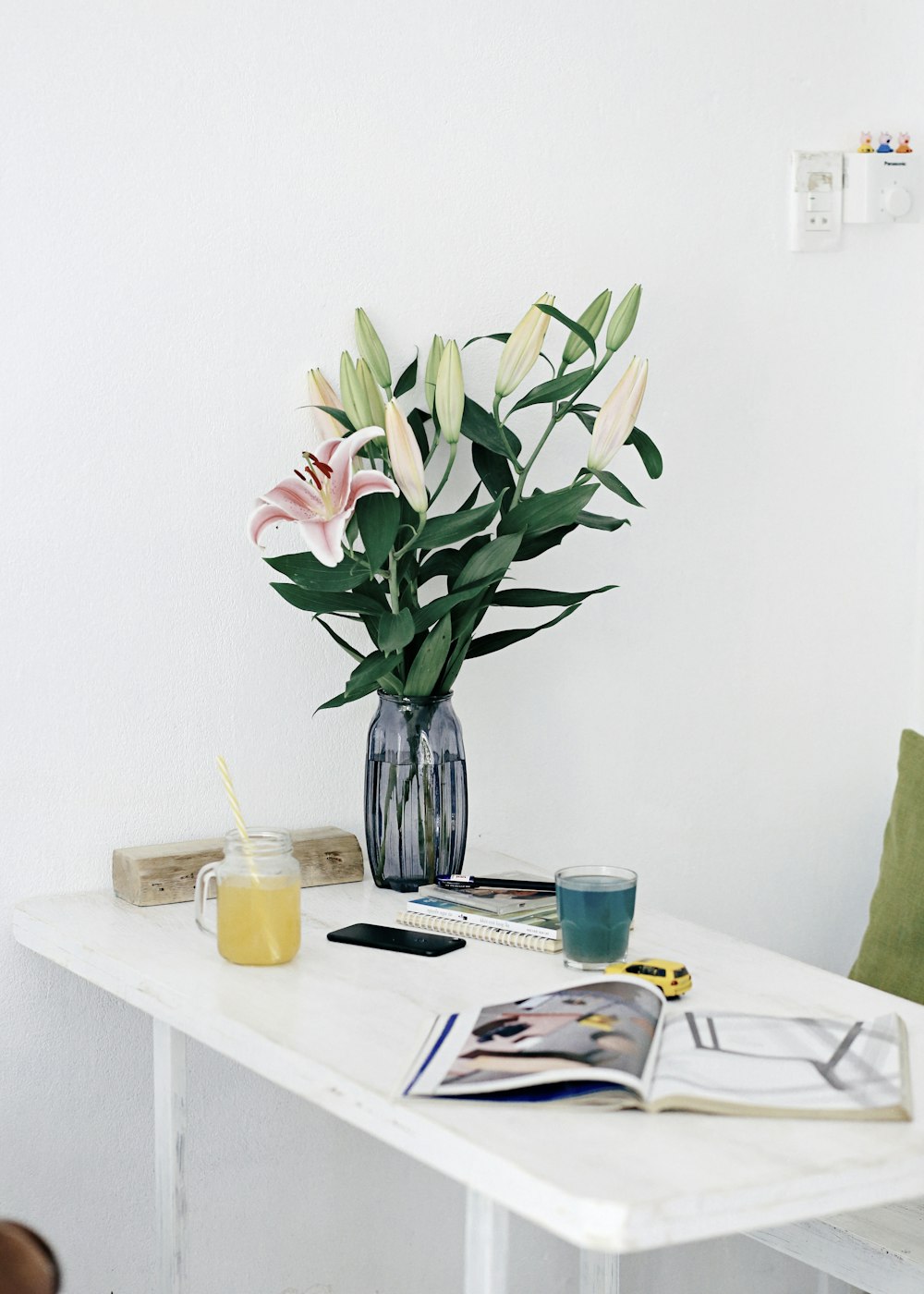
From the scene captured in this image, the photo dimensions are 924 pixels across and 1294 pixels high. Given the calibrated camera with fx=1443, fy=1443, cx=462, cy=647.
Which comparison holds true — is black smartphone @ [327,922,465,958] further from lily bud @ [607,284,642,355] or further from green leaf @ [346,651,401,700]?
lily bud @ [607,284,642,355]

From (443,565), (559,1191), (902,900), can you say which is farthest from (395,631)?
(902,900)

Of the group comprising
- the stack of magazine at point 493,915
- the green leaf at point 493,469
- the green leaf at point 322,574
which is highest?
the green leaf at point 493,469

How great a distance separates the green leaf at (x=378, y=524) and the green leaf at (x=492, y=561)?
0.30ft

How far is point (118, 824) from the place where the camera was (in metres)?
1.44

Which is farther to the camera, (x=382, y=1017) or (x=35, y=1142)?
(x=35, y=1142)

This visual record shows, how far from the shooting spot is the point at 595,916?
1.12 meters

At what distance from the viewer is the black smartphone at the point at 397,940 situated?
1.18 meters

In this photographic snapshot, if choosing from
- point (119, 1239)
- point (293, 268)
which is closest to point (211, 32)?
point (293, 268)

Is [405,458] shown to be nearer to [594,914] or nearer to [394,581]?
[394,581]

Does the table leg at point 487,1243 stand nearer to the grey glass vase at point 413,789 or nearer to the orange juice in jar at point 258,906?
the orange juice in jar at point 258,906

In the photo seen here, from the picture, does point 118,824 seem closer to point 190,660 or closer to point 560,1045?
point 190,660

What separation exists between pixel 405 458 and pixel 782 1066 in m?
0.66

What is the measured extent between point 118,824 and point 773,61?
1.22 m

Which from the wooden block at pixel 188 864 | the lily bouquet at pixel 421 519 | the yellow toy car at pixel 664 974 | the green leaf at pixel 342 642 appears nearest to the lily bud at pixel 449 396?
the lily bouquet at pixel 421 519
